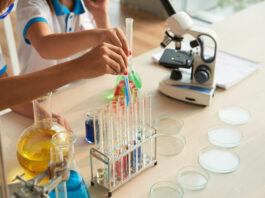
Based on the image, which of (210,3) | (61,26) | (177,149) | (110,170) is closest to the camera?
(110,170)

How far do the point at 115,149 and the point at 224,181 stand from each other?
32 centimetres

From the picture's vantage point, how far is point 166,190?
102cm

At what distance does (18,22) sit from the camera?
1497mm

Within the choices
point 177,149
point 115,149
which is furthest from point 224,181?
point 115,149

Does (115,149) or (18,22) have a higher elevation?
(18,22)

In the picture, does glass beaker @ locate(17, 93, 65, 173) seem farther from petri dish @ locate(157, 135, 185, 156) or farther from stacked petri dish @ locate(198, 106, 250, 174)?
stacked petri dish @ locate(198, 106, 250, 174)

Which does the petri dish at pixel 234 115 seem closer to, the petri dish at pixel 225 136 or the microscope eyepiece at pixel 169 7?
the petri dish at pixel 225 136

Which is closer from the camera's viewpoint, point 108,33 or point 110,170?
point 110,170

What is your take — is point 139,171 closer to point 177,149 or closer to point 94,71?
point 177,149

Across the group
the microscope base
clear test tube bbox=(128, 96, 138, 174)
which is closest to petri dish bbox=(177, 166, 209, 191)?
clear test tube bbox=(128, 96, 138, 174)

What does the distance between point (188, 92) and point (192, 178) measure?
0.41 m

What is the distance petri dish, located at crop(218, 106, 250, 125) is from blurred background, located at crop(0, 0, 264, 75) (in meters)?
2.23

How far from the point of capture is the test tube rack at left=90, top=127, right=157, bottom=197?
0.98 meters

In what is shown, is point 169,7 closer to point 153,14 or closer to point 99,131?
point 99,131
